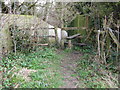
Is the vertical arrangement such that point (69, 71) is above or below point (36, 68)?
below

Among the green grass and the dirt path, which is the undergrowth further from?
the green grass

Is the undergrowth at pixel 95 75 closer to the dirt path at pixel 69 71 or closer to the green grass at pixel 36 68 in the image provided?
the dirt path at pixel 69 71

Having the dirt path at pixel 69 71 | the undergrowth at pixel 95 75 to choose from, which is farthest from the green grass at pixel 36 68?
the undergrowth at pixel 95 75

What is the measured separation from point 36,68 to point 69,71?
111 centimetres

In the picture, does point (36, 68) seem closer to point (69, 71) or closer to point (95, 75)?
point (69, 71)

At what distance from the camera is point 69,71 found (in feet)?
15.3

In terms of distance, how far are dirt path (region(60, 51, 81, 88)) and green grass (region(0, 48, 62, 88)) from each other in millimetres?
184

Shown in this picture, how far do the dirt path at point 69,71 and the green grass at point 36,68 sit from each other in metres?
0.18

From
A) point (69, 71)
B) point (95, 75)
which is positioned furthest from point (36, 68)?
point (95, 75)

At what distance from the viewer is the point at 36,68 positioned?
4.69m

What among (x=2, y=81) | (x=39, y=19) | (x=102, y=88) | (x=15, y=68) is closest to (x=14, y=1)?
(x=39, y=19)

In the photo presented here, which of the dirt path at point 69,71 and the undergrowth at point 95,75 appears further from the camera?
the dirt path at point 69,71

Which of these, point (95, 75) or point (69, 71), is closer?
point (95, 75)

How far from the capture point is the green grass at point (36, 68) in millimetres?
3693
